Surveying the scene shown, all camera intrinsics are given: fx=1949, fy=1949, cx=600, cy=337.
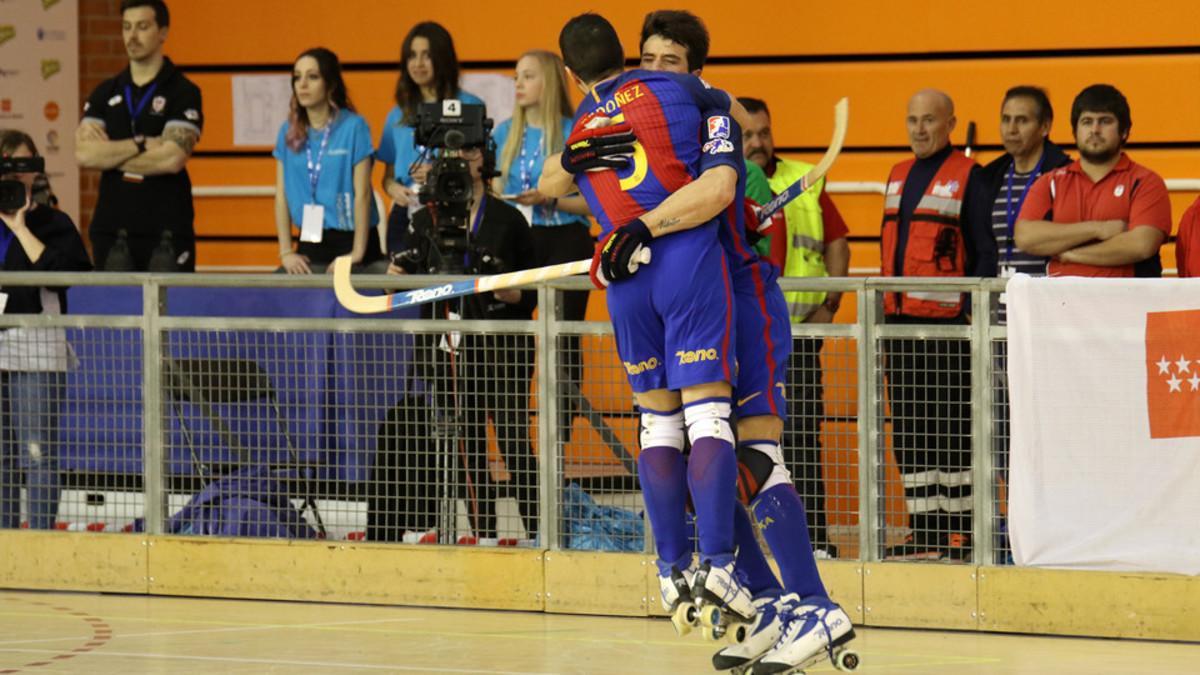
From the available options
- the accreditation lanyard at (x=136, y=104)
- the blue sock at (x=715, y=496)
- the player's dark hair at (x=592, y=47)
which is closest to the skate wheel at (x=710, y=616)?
the blue sock at (x=715, y=496)

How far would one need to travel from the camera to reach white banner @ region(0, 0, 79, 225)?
11.2 metres

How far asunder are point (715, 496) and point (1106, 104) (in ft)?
9.54

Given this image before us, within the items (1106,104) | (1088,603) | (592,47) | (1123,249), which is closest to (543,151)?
(1106,104)

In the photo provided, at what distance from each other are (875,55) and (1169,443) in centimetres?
425

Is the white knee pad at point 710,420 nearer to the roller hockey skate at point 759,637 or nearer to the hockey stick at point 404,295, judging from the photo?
the roller hockey skate at point 759,637

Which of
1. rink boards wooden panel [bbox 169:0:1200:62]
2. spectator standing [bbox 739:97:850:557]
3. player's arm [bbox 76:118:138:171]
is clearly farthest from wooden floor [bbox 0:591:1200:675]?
rink boards wooden panel [bbox 169:0:1200:62]

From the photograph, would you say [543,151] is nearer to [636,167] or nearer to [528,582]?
[528,582]

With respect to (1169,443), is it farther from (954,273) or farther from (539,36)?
(539,36)

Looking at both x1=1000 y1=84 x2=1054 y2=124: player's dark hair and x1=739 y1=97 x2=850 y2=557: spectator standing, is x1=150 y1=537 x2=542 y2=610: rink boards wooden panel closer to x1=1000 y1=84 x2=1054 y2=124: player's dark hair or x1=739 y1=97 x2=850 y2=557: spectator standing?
x1=739 y1=97 x2=850 y2=557: spectator standing

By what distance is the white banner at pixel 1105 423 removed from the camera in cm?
639

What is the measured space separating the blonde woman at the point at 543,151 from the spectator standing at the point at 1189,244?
244 centimetres

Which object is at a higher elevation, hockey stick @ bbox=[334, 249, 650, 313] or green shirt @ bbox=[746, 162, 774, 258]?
green shirt @ bbox=[746, 162, 774, 258]

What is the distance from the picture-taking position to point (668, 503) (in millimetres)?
5418

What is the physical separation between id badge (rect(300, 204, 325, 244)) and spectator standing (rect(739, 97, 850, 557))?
194 centimetres
